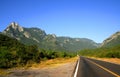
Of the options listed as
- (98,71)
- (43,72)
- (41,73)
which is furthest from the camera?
(98,71)

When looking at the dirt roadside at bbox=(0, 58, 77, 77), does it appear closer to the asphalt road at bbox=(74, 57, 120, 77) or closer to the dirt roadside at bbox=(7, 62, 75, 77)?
the dirt roadside at bbox=(7, 62, 75, 77)

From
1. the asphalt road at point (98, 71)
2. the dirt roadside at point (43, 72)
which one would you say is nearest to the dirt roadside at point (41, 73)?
the dirt roadside at point (43, 72)

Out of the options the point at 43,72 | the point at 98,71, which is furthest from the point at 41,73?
the point at 98,71

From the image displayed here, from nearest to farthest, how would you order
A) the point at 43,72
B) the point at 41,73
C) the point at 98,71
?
the point at 41,73 → the point at 43,72 → the point at 98,71

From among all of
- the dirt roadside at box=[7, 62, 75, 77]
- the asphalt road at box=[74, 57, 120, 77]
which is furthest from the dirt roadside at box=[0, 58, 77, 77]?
the asphalt road at box=[74, 57, 120, 77]

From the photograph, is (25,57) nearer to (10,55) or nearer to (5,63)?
(10,55)

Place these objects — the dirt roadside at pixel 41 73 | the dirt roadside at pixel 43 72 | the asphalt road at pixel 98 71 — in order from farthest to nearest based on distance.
A: 1. the asphalt road at pixel 98 71
2. the dirt roadside at pixel 43 72
3. the dirt roadside at pixel 41 73

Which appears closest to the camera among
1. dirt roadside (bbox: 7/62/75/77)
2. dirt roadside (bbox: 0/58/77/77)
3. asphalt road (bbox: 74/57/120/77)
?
dirt roadside (bbox: 7/62/75/77)

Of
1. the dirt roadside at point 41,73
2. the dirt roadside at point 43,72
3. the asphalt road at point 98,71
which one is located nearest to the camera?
the dirt roadside at point 41,73

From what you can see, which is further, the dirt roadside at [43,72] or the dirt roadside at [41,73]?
the dirt roadside at [43,72]

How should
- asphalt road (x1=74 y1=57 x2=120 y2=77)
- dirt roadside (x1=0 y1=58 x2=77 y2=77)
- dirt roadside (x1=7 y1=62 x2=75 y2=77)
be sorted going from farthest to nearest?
asphalt road (x1=74 y1=57 x2=120 y2=77) → dirt roadside (x1=0 y1=58 x2=77 y2=77) → dirt roadside (x1=7 y1=62 x2=75 y2=77)

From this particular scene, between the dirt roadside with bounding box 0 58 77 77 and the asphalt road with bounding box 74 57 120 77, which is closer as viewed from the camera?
the dirt roadside with bounding box 0 58 77 77

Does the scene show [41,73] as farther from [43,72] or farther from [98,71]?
[98,71]

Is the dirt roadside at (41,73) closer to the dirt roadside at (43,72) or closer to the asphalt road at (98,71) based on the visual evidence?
the dirt roadside at (43,72)
